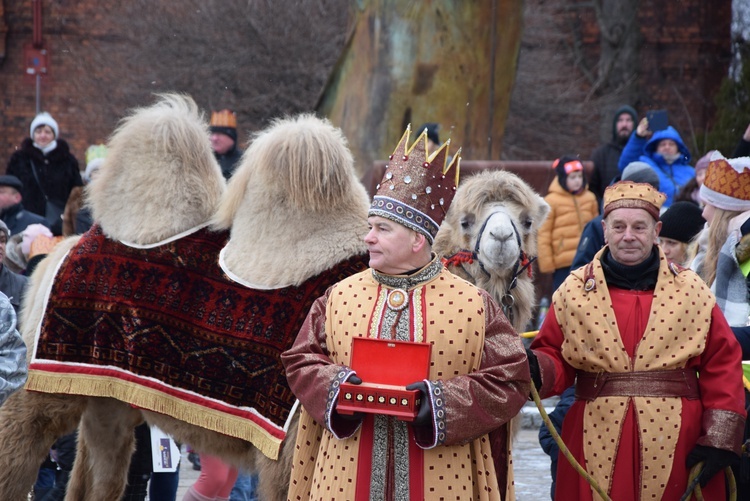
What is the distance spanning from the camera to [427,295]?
392 centimetres

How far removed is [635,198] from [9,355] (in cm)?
230

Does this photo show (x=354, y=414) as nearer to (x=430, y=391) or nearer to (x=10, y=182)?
(x=430, y=391)

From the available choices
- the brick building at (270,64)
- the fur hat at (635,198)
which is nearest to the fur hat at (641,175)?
the fur hat at (635,198)

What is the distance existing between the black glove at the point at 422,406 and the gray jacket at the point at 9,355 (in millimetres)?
1403

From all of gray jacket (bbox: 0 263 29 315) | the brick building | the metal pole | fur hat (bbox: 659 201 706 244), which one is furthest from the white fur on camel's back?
the metal pole

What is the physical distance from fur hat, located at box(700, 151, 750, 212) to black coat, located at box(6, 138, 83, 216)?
7006mm

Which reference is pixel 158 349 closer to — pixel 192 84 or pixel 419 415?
pixel 419 415

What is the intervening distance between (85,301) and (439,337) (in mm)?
2423

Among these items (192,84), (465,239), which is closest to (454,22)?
(465,239)

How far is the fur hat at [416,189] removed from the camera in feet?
12.9

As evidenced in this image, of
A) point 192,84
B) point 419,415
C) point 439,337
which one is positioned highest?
point 192,84

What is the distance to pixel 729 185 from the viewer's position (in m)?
5.00

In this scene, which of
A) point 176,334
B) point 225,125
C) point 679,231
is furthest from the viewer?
point 225,125

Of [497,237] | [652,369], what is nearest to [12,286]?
[497,237]
